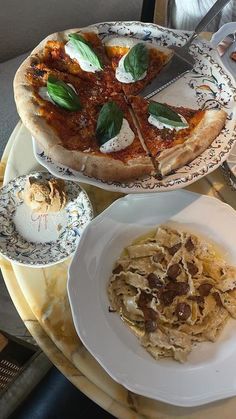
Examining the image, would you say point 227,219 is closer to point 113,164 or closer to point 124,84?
point 113,164

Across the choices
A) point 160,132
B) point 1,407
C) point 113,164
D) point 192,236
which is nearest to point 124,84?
point 160,132

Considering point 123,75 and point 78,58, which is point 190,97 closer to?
point 123,75

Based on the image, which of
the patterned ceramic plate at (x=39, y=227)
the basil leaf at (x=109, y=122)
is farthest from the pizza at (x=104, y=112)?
the patterned ceramic plate at (x=39, y=227)

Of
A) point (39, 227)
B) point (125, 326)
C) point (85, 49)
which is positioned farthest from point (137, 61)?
point (125, 326)

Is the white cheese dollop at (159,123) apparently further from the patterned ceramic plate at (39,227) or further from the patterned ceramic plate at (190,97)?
the patterned ceramic plate at (39,227)

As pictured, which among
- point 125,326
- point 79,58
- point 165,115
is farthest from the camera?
point 79,58
